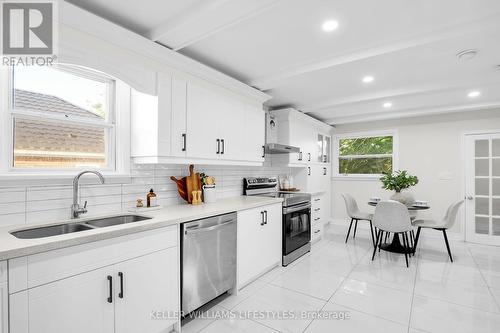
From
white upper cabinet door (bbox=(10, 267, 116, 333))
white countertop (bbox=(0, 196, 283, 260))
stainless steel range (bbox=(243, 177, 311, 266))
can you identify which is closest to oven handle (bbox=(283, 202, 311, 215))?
stainless steel range (bbox=(243, 177, 311, 266))

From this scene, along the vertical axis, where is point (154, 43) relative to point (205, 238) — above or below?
above

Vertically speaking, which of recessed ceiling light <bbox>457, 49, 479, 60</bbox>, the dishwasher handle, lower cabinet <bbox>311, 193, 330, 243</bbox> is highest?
recessed ceiling light <bbox>457, 49, 479, 60</bbox>

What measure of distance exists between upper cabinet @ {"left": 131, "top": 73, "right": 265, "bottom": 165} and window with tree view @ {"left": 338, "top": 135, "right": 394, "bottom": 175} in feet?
11.4

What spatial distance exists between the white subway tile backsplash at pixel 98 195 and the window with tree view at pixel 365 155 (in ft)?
12.0

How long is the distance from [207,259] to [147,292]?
571 millimetres

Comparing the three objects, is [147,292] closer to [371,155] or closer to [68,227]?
[68,227]

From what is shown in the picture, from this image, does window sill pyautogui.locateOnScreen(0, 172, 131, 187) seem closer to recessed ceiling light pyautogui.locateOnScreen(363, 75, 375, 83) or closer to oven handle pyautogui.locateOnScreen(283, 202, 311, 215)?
oven handle pyautogui.locateOnScreen(283, 202, 311, 215)

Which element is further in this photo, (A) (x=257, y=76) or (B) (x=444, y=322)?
(A) (x=257, y=76)

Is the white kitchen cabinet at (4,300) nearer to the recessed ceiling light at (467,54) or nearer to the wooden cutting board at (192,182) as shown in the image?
the wooden cutting board at (192,182)

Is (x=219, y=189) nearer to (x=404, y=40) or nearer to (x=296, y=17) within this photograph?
(x=296, y=17)

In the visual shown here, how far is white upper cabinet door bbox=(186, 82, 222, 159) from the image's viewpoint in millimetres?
2500

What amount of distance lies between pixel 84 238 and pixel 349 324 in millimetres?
2109

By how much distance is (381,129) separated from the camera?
543 cm

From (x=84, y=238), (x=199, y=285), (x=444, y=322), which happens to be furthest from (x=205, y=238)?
(x=444, y=322)
